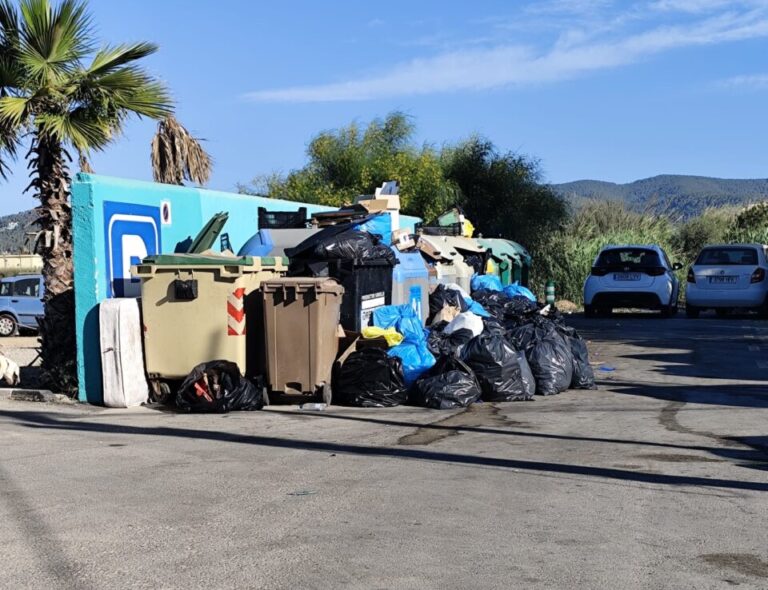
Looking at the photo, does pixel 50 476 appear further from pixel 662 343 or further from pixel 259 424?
pixel 662 343

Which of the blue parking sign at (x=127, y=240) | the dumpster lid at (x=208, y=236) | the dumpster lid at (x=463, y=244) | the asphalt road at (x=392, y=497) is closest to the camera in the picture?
the asphalt road at (x=392, y=497)

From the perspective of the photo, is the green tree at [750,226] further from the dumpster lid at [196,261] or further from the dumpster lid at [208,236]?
the dumpster lid at [196,261]

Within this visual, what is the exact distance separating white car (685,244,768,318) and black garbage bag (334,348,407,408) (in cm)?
1339

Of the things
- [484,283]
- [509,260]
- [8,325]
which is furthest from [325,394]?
[8,325]

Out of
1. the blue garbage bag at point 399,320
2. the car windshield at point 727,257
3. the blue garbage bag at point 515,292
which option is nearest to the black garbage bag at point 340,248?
the blue garbage bag at point 399,320

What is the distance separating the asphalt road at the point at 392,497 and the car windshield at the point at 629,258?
37.4ft

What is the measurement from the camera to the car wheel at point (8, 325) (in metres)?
24.7

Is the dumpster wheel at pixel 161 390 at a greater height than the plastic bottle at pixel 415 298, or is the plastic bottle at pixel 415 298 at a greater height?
the plastic bottle at pixel 415 298

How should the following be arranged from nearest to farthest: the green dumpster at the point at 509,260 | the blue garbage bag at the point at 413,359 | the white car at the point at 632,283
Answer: the blue garbage bag at the point at 413,359
the white car at the point at 632,283
the green dumpster at the point at 509,260

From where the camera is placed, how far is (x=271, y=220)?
14.5 metres

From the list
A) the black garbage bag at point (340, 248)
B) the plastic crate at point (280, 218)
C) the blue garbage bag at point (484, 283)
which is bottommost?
the blue garbage bag at point (484, 283)

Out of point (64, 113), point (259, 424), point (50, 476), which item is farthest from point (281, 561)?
point (64, 113)

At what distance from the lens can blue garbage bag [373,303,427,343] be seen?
38.6ft

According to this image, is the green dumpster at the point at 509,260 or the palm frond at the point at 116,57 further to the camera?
the green dumpster at the point at 509,260
